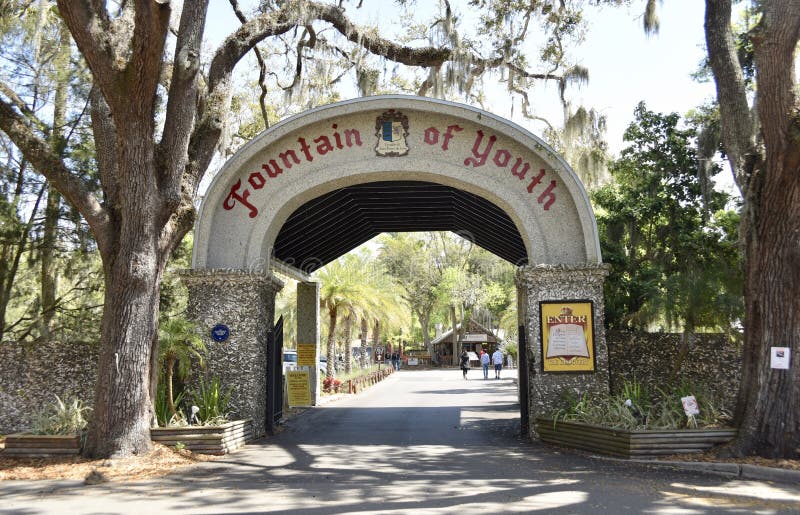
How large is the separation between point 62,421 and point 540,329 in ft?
26.8

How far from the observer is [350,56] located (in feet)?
51.9

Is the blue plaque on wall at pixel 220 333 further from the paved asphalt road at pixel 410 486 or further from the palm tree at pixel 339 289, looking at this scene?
the palm tree at pixel 339 289

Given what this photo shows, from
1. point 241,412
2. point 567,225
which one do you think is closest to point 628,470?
point 567,225

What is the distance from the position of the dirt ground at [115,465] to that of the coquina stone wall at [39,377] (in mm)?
1893

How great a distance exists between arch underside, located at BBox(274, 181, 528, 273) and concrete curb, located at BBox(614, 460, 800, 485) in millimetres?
6414

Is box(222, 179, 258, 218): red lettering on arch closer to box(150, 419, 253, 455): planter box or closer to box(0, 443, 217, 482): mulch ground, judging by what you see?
box(150, 419, 253, 455): planter box

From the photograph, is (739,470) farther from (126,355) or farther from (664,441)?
(126,355)

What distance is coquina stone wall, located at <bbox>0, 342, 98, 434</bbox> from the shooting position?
12148mm

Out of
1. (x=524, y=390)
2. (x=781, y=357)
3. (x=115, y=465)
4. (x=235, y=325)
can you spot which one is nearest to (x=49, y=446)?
(x=115, y=465)

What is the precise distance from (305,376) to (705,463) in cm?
1220

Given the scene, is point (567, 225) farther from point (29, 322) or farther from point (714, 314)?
point (29, 322)

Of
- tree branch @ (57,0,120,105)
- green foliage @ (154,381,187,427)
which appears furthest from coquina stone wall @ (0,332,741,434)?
tree branch @ (57,0,120,105)

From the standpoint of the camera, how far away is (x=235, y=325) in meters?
12.4

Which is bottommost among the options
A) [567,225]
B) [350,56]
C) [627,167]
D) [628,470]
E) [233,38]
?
[628,470]
